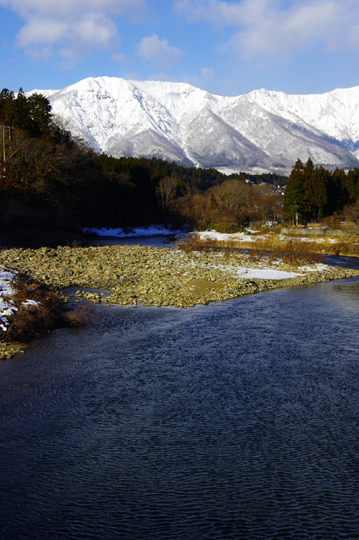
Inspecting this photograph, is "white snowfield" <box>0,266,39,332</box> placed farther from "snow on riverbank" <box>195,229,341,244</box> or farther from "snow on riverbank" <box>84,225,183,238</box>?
"snow on riverbank" <box>84,225,183,238</box>

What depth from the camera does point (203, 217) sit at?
8419 centimetres

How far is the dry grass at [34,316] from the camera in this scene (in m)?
13.4

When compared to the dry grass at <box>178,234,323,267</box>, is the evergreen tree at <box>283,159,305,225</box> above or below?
above

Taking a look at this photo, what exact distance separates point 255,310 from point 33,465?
1290cm

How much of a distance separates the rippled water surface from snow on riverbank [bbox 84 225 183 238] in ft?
190

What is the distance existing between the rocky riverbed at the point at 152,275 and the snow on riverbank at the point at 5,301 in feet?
13.1

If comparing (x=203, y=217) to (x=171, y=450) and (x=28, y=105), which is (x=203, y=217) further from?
(x=171, y=450)

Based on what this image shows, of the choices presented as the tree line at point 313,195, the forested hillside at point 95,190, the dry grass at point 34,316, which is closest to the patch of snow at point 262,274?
the dry grass at point 34,316

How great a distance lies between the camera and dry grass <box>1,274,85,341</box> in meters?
13.4

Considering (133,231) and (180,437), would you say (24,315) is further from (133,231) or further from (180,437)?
(133,231)

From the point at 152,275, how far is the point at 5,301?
11.5 meters

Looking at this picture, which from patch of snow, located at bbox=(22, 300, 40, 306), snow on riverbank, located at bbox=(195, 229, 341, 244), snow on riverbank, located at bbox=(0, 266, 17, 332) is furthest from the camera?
snow on riverbank, located at bbox=(195, 229, 341, 244)

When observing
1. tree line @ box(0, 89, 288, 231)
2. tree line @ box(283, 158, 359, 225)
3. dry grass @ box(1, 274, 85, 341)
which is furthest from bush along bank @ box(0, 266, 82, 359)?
tree line @ box(283, 158, 359, 225)

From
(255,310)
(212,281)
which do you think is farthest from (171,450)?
(212,281)
